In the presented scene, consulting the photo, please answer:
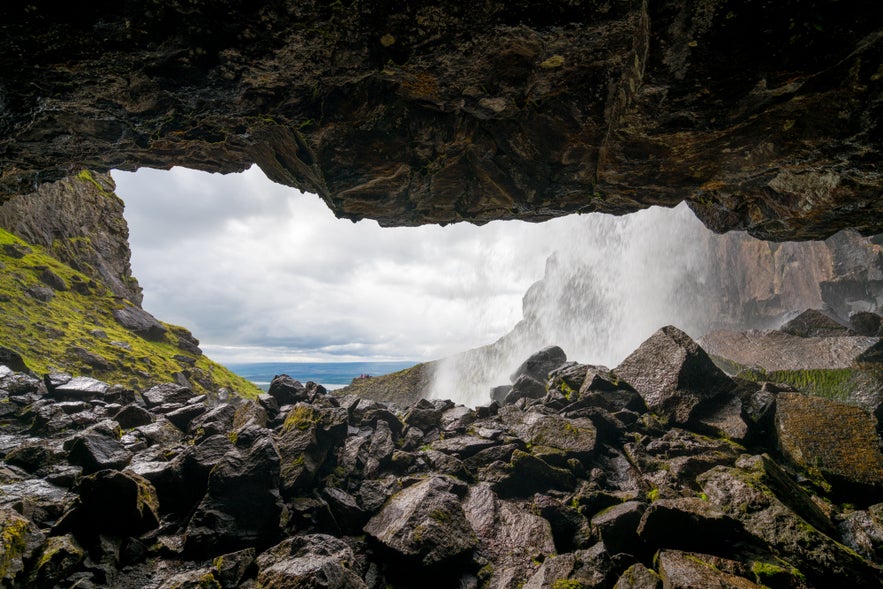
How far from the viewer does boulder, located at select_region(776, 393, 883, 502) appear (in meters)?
8.89

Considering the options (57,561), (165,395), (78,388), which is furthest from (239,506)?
(78,388)

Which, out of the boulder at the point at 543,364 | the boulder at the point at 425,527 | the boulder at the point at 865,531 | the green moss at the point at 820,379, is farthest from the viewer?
the boulder at the point at 543,364

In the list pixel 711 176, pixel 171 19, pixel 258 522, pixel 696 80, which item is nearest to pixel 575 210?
pixel 711 176

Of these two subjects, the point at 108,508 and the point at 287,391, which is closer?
A: the point at 108,508

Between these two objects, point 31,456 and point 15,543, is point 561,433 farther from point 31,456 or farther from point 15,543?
point 31,456

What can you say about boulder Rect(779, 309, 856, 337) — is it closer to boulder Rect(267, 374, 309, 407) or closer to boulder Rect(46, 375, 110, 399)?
boulder Rect(267, 374, 309, 407)

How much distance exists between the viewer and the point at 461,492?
365 inches

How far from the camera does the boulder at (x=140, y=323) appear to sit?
116 ft

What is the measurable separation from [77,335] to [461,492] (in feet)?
107

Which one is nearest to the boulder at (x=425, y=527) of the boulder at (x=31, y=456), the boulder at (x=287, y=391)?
the boulder at (x=287, y=391)

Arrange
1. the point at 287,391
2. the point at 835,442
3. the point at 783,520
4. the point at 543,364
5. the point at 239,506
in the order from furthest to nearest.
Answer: the point at 543,364, the point at 287,391, the point at 835,442, the point at 239,506, the point at 783,520

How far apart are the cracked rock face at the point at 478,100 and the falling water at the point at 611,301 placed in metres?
29.5

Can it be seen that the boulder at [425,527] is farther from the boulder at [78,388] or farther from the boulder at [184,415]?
the boulder at [78,388]

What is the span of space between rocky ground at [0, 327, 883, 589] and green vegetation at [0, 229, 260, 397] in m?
12.5
